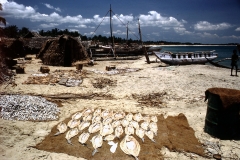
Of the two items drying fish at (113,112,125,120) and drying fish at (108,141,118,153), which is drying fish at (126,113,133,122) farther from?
drying fish at (108,141,118,153)

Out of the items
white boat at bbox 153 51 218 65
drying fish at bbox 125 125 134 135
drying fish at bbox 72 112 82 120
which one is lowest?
drying fish at bbox 125 125 134 135

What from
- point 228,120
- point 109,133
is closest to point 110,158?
point 109,133

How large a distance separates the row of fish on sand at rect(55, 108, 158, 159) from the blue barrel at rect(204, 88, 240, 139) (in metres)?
1.83

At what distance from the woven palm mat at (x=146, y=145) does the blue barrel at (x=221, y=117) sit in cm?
75

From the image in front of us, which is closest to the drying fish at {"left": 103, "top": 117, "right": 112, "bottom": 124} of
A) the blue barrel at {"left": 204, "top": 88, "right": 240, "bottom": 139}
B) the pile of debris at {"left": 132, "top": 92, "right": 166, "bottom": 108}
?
the pile of debris at {"left": 132, "top": 92, "right": 166, "bottom": 108}

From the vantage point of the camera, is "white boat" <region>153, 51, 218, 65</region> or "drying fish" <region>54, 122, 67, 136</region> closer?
"drying fish" <region>54, 122, 67, 136</region>

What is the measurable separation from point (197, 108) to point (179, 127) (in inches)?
94.8

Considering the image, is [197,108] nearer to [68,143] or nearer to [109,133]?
[109,133]

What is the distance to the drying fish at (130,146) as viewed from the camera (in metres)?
4.63

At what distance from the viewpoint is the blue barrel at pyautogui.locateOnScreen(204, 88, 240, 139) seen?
5113 mm

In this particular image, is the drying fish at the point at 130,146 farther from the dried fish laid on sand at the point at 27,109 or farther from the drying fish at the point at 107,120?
the dried fish laid on sand at the point at 27,109

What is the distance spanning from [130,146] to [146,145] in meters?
0.51

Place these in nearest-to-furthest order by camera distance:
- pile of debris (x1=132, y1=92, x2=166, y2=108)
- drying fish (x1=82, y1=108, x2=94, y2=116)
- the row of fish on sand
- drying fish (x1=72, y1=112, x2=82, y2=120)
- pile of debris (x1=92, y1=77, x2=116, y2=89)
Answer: the row of fish on sand → drying fish (x1=72, y1=112, x2=82, y2=120) → drying fish (x1=82, y1=108, x2=94, y2=116) → pile of debris (x1=132, y1=92, x2=166, y2=108) → pile of debris (x1=92, y1=77, x2=116, y2=89)

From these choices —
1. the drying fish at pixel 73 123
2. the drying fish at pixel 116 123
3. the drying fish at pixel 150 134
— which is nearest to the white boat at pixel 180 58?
the drying fish at pixel 116 123
